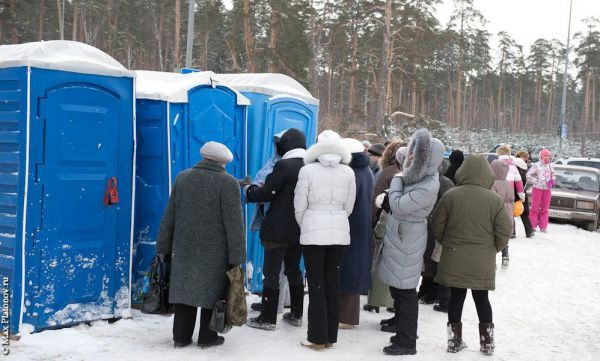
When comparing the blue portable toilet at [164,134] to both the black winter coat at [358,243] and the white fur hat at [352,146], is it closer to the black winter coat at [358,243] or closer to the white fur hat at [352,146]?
the white fur hat at [352,146]

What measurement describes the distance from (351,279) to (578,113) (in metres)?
90.3

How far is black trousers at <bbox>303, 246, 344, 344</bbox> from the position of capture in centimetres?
496

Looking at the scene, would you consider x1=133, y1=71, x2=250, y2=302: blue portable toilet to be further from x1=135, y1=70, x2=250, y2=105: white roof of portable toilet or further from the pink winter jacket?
the pink winter jacket

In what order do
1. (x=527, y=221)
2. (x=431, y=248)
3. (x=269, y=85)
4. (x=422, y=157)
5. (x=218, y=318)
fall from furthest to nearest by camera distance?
1. (x=527, y=221)
2. (x=269, y=85)
3. (x=431, y=248)
4. (x=422, y=157)
5. (x=218, y=318)

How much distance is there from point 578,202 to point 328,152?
40.9 feet

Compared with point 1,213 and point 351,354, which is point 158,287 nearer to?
point 1,213

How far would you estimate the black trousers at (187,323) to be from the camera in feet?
15.8

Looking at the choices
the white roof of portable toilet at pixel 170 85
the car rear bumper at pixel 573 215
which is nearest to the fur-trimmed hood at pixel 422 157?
the white roof of portable toilet at pixel 170 85

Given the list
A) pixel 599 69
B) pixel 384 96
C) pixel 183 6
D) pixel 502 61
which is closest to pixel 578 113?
pixel 502 61

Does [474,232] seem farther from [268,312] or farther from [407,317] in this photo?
[268,312]

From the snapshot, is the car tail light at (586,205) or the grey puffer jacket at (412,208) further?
the car tail light at (586,205)

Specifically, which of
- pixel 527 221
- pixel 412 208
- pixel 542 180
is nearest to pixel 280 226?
pixel 412 208

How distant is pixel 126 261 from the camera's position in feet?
18.0

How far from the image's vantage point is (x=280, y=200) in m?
5.29
